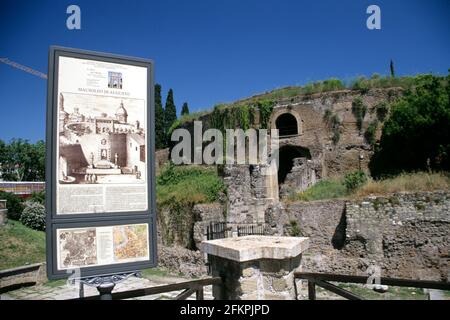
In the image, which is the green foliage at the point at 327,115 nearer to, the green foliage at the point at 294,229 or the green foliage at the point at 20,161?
the green foliage at the point at 294,229

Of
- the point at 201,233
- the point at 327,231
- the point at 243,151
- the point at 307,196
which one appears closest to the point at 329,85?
the point at 243,151

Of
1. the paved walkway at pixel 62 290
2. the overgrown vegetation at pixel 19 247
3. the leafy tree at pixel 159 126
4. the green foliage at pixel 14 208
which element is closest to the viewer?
the paved walkway at pixel 62 290

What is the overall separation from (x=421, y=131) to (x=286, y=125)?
327 inches

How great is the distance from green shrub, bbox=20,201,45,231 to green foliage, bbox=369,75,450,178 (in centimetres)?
1869

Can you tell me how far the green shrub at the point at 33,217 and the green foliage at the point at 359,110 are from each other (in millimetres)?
18955

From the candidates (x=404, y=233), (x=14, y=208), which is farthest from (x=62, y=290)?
(x=14, y=208)

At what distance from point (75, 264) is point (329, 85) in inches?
803

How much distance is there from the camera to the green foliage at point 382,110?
1944 centimetres

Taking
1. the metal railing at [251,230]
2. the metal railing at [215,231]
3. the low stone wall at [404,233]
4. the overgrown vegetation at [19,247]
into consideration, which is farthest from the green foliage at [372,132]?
the overgrown vegetation at [19,247]

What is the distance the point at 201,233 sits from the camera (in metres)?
12.6

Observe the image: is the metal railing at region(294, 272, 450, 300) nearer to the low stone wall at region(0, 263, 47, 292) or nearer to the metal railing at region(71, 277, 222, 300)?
the metal railing at region(71, 277, 222, 300)

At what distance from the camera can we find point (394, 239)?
34.3 ft

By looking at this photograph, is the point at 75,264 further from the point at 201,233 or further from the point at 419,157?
the point at 419,157

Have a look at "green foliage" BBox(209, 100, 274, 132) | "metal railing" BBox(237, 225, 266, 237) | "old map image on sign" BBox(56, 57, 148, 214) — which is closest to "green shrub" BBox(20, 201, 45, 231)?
"green foliage" BBox(209, 100, 274, 132)
